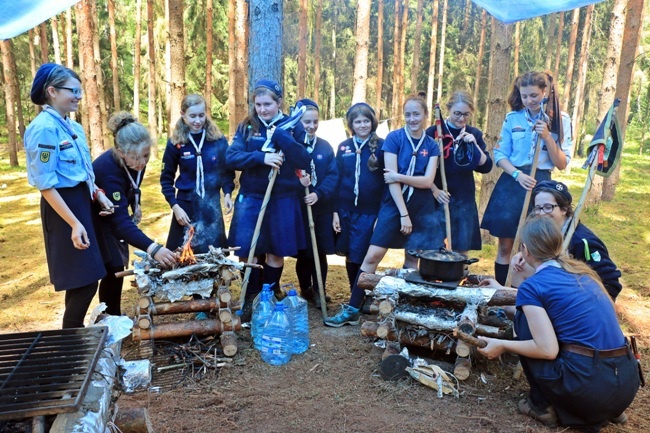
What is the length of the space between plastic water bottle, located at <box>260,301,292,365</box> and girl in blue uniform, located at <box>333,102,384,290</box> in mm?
1125

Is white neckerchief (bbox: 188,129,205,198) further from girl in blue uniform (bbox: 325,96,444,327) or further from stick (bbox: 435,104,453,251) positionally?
stick (bbox: 435,104,453,251)

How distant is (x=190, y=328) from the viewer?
12.8ft

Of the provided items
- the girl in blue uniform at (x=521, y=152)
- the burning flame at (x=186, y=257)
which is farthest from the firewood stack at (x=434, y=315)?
the burning flame at (x=186, y=257)

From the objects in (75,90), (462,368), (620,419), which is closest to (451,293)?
(462,368)

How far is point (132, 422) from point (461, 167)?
351cm

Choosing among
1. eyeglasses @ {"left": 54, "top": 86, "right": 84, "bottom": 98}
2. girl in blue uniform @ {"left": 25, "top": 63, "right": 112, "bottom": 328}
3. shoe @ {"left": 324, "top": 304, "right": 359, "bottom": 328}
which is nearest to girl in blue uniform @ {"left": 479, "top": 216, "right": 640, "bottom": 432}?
shoe @ {"left": 324, "top": 304, "right": 359, "bottom": 328}

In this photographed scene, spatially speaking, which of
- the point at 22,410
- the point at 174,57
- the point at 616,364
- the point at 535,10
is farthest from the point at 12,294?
the point at 535,10

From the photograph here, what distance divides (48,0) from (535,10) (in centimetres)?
461

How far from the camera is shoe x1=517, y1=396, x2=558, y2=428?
300 centimetres

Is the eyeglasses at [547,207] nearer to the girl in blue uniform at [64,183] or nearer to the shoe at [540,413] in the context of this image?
the shoe at [540,413]

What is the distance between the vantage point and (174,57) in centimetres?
872

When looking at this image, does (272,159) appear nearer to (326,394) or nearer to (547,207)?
(326,394)

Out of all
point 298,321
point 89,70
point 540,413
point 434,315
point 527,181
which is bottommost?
point 540,413

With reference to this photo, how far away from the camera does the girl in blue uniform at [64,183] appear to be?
10.3 feet
